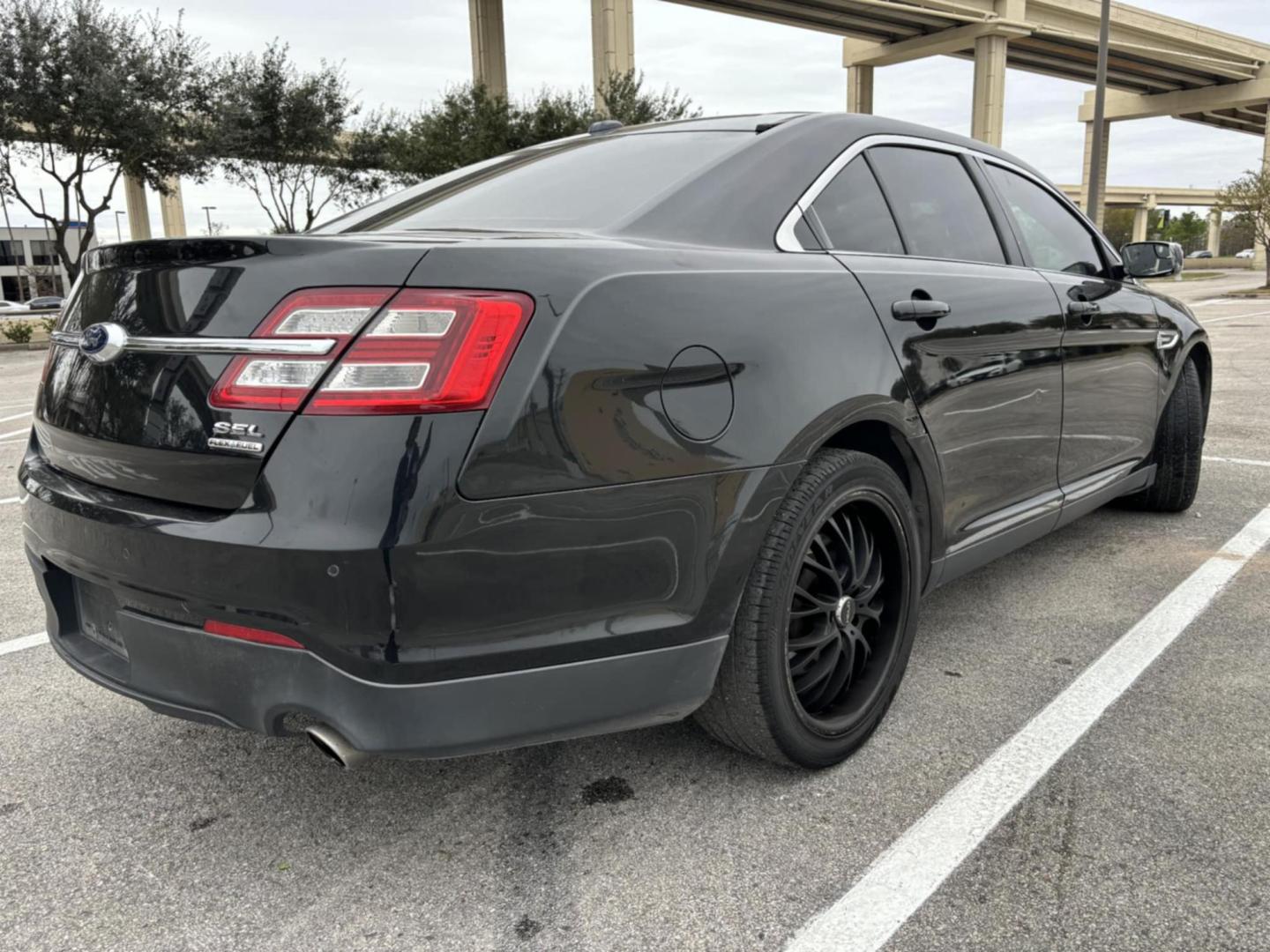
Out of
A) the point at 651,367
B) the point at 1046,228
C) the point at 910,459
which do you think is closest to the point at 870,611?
the point at 910,459

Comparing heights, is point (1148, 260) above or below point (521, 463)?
above

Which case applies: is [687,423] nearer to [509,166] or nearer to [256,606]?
[256,606]

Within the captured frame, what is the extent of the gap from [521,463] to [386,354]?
11.3 inches

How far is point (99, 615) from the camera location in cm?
209

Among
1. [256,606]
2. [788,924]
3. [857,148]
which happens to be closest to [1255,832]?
[788,924]

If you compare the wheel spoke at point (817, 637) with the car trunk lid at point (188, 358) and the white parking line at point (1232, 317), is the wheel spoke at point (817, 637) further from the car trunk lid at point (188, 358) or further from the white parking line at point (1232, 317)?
the white parking line at point (1232, 317)

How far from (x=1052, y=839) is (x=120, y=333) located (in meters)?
2.12

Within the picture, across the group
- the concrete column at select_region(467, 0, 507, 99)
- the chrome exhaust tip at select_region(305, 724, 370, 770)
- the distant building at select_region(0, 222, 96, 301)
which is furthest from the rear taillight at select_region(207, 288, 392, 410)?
the distant building at select_region(0, 222, 96, 301)

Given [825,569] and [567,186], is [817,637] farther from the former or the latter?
[567,186]

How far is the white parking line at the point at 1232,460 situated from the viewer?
5925 mm

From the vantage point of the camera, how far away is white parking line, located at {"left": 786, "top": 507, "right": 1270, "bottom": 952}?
1827 mm

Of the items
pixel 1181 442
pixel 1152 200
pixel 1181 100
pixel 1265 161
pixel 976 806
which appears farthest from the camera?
pixel 1152 200

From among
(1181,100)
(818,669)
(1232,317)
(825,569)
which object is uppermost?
(1181,100)

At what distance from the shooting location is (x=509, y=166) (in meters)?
2.94
